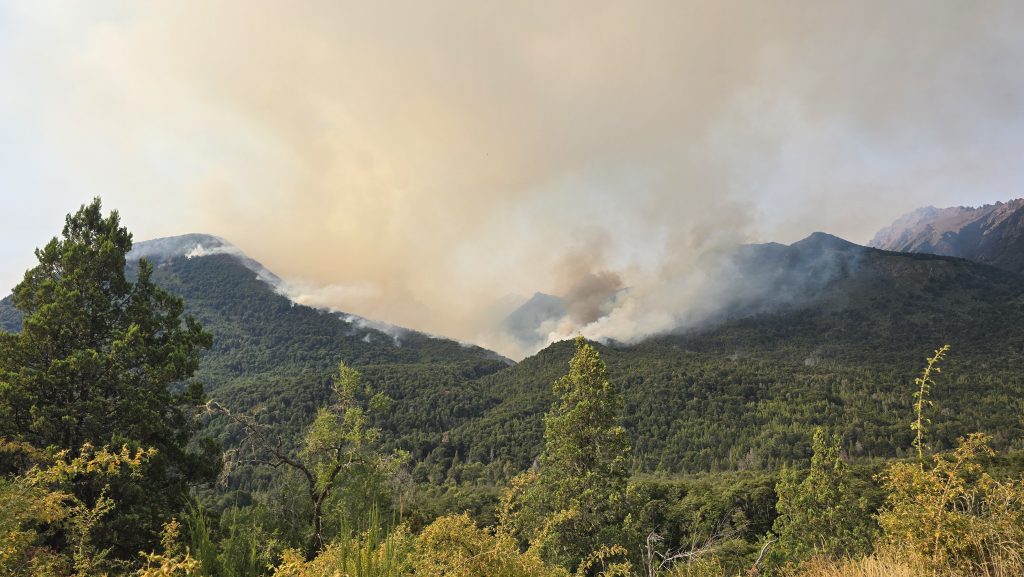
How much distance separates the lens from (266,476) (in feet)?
359

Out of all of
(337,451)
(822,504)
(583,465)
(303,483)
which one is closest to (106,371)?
(337,451)

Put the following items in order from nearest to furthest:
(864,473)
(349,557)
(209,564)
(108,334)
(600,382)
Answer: (349,557) < (209,564) < (108,334) < (600,382) < (864,473)

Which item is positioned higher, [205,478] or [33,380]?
[33,380]

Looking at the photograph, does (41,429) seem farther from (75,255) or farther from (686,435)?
(686,435)

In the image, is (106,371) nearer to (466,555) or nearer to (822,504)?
(466,555)

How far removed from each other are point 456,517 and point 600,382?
1700cm

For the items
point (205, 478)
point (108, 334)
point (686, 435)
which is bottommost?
point (686, 435)

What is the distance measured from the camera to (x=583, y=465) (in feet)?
66.7

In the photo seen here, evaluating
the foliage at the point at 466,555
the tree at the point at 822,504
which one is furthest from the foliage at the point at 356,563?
the tree at the point at 822,504

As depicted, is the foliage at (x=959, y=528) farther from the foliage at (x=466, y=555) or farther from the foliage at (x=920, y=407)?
the foliage at (x=466, y=555)

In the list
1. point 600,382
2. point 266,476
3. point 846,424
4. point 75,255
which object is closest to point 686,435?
point 846,424

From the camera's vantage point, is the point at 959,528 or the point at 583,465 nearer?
the point at 959,528

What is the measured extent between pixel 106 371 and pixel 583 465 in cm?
1887

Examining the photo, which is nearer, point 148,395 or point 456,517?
point 456,517
